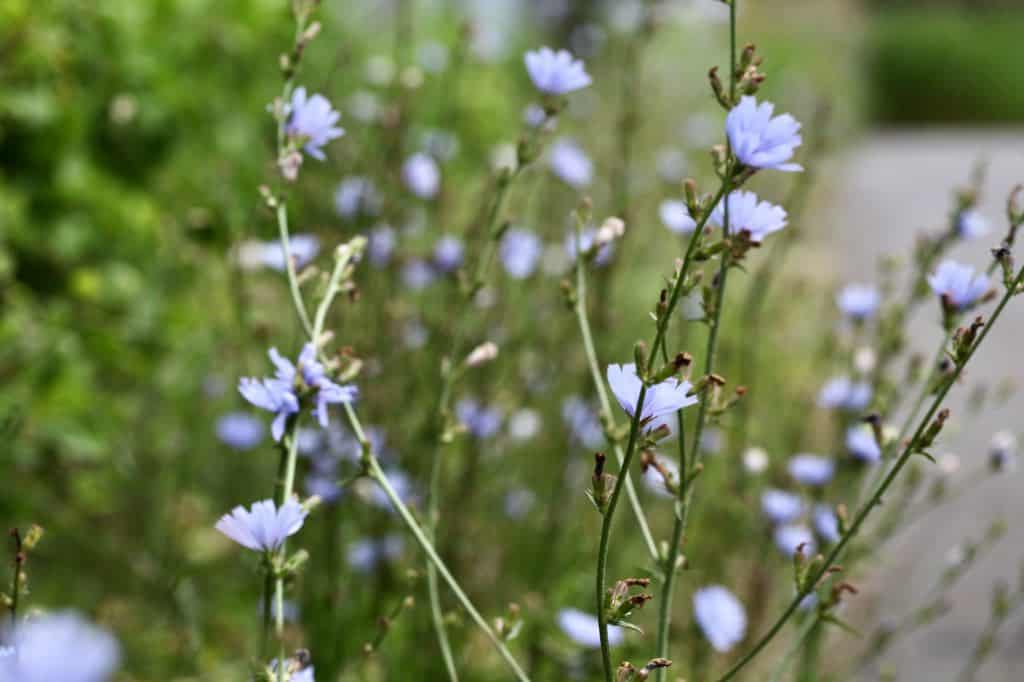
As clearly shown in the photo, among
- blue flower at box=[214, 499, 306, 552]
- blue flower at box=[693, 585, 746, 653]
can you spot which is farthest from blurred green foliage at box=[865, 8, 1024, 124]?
blue flower at box=[214, 499, 306, 552]

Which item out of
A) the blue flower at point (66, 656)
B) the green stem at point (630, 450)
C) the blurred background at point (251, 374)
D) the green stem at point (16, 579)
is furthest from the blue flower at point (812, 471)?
the blue flower at point (66, 656)

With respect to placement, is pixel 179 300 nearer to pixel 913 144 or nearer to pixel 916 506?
pixel 916 506

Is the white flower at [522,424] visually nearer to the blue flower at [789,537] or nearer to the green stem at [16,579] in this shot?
the blue flower at [789,537]

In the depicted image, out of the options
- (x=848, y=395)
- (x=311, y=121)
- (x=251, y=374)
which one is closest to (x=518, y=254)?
(x=251, y=374)

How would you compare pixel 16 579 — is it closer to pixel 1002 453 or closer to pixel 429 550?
pixel 429 550

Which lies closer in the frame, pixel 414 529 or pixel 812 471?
pixel 414 529

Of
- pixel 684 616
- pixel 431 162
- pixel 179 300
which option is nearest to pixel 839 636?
pixel 684 616
